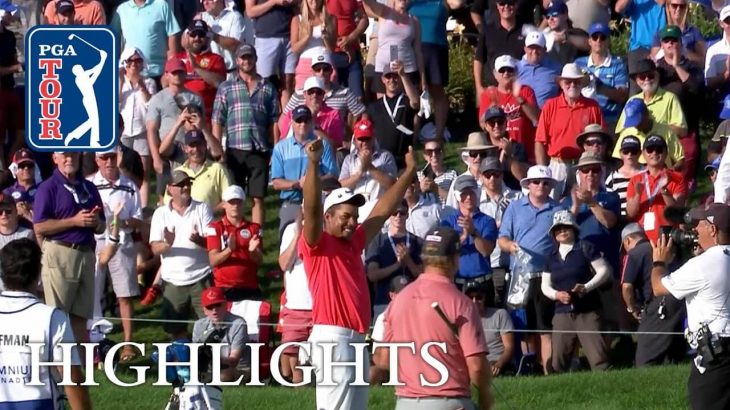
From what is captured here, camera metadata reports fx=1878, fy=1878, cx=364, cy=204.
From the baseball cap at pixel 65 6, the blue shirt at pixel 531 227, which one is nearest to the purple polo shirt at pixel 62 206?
→ the blue shirt at pixel 531 227

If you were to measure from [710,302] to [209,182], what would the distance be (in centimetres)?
739

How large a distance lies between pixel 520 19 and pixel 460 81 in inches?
71.6

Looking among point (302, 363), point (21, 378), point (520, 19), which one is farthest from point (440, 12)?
point (21, 378)

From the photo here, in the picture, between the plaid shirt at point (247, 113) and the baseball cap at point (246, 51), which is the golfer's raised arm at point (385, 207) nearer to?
the plaid shirt at point (247, 113)

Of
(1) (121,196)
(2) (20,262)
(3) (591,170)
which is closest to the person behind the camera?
(2) (20,262)

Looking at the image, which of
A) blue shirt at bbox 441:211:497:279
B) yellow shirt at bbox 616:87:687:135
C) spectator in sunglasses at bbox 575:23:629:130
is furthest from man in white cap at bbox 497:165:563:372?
spectator in sunglasses at bbox 575:23:629:130

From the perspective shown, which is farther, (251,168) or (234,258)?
(251,168)

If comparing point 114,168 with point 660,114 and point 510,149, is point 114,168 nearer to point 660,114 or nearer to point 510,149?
point 510,149

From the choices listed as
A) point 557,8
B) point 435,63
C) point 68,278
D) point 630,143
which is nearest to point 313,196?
point 68,278

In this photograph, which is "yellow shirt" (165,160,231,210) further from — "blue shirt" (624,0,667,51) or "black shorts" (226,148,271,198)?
"blue shirt" (624,0,667,51)

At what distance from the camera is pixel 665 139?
18125 mm

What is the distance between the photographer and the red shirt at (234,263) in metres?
17.0

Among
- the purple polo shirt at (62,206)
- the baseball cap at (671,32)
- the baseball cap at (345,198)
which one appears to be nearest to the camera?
the baseball cap at (345,198)

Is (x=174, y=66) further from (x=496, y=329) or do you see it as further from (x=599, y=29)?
(x=496, y=329)
